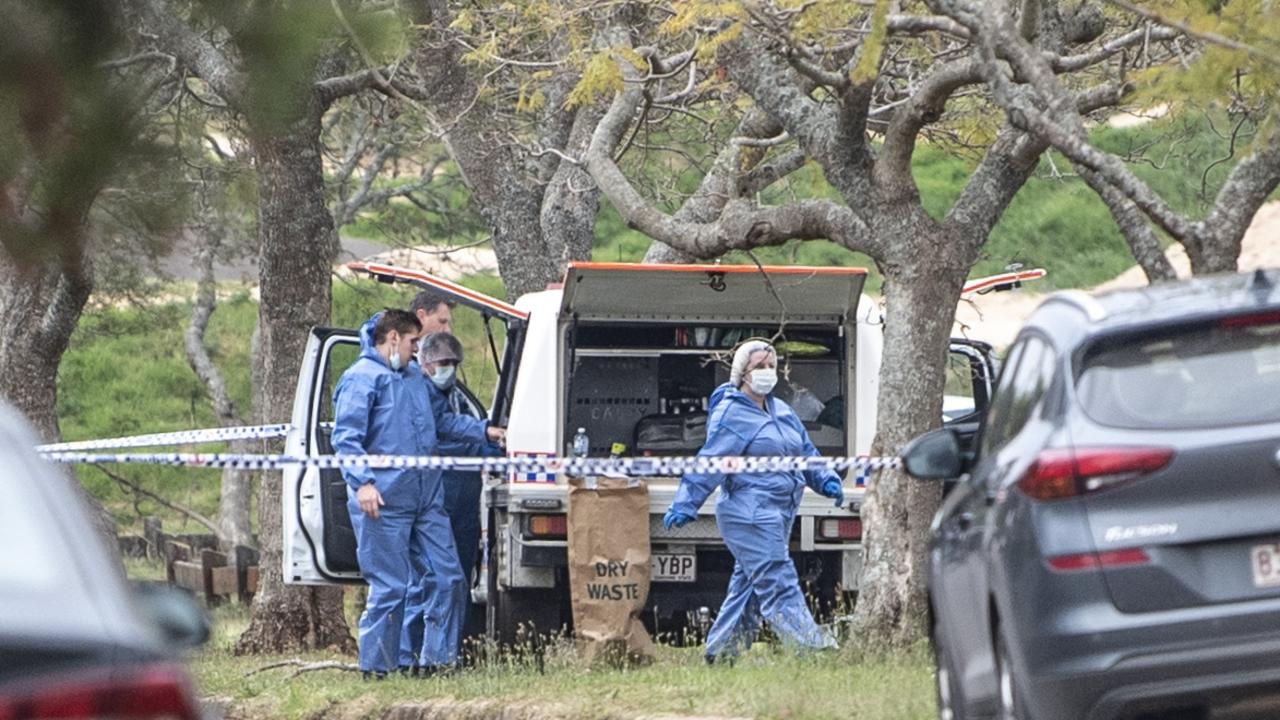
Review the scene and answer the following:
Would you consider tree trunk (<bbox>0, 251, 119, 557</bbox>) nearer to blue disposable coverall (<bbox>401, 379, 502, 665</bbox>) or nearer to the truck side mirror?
blue disposable coverall (<bbox>401, 379, 502, 665</bbox>)

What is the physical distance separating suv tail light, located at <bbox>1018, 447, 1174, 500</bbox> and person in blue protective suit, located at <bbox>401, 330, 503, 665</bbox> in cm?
664

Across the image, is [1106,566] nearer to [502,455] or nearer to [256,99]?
[256,99]

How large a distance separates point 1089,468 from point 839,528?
657cm

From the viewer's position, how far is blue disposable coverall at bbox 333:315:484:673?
12.6 meters

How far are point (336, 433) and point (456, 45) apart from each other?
18.5 ft

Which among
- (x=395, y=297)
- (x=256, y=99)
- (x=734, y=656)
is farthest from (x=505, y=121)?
(x=395, y=297)

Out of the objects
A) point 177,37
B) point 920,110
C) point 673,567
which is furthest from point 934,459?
point 673,567

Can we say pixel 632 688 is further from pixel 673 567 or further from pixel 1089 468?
pixel 1089 468

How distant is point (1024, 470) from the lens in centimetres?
669

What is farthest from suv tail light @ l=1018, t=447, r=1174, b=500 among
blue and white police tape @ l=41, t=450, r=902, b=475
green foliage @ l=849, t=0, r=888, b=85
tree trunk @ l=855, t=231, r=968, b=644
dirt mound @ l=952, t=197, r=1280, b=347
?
dirt mound @ l=952, t=197, r=1280, b=347

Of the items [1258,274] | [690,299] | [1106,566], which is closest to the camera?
[1106,566]

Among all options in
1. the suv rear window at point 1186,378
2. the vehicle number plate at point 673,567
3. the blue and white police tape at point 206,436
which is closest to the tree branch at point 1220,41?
the suv rear window at point 1186,378

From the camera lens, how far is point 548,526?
12500 mm

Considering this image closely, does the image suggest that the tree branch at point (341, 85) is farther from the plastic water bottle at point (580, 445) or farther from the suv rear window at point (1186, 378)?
the suv rear window at point (1186, 378)
